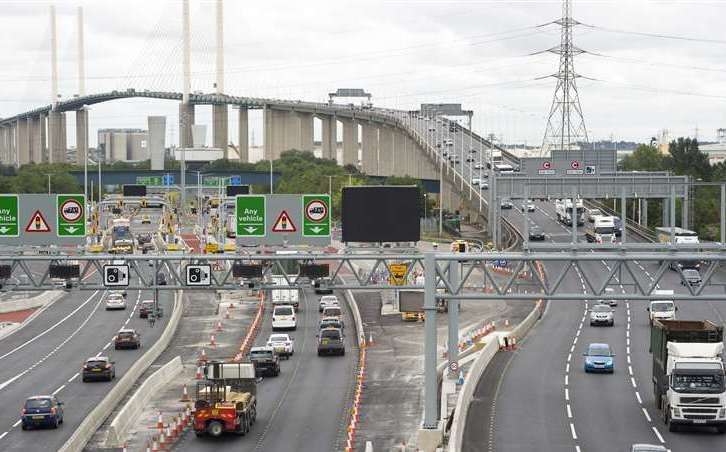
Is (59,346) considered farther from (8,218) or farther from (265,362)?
(8,218)

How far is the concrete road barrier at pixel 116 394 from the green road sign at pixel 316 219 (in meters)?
9.10

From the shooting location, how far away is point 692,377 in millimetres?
44375

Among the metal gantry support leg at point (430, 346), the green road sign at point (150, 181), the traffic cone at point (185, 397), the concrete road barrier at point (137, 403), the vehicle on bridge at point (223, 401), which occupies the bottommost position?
the traffic cone at point (185, 397)

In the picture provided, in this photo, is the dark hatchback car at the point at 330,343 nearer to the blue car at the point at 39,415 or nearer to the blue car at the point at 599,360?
the blue car at the point at 599,360

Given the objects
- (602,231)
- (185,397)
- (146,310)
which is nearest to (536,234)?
(602,231)

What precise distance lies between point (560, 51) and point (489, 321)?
92.1 ft

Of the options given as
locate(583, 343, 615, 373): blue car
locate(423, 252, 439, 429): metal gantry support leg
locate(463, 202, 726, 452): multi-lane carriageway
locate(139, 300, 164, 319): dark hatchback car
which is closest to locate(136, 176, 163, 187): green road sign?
locate(139, 300, 164, 319): dark hatchback car

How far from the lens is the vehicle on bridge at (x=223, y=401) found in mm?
45219

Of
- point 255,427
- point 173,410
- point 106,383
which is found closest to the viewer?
point 255,427

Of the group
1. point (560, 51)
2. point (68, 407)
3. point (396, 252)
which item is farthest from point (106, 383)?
point (560, 51)

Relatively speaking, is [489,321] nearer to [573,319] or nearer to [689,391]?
[573,319]

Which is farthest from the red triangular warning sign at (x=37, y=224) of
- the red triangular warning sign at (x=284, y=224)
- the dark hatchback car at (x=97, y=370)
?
the dark hatchback car at (x=97, y=370)

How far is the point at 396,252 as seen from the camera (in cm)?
4925

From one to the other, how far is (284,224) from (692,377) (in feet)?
46.0
